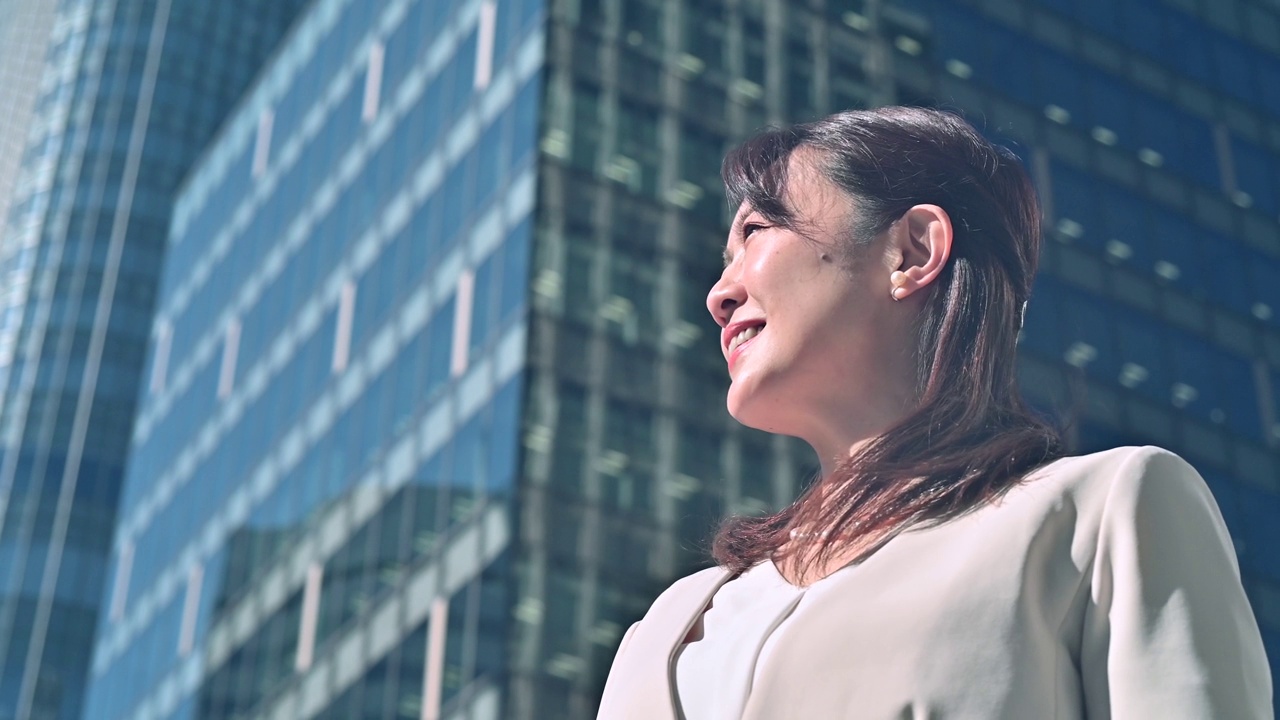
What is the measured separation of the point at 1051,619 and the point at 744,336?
87 cm

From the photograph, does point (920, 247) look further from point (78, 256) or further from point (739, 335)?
point (78, 256)

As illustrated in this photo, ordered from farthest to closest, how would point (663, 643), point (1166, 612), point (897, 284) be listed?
A: point (897, 284) → point (663, 643) → point (1166, 612)

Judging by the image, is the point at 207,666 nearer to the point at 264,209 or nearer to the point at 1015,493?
the point at 264,209

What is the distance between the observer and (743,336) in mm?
3359

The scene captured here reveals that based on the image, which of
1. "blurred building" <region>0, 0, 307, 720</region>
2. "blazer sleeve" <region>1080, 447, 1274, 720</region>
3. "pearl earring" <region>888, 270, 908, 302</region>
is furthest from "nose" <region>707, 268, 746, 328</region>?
"blurred building" <region>0, 0, 307, 720</region>

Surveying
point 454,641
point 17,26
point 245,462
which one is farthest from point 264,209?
point 17,26

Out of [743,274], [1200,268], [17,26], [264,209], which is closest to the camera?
[743,274]

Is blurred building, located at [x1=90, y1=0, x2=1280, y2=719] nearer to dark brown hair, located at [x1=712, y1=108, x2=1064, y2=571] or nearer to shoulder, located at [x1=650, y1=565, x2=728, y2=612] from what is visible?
dark brown hair, located at [x1=712, y1=108, x2=1064, y2=571]

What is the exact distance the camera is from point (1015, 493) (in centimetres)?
288

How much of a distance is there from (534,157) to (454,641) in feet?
28.3

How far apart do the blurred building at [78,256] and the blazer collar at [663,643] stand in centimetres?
6884

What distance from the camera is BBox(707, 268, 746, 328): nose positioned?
→ 3.40 m

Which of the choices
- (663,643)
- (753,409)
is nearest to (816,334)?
(753,409)

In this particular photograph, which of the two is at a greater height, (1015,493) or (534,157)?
(1015,493)
